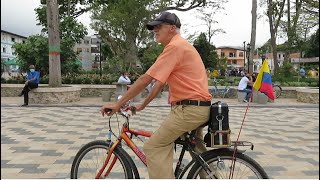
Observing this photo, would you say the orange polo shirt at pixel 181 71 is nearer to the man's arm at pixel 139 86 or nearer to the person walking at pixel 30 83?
the man's arm at pixel 139 86

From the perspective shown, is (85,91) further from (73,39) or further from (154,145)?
(154,145)

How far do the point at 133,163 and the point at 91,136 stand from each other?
416 centimetres

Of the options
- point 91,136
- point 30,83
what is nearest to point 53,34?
point 30,83

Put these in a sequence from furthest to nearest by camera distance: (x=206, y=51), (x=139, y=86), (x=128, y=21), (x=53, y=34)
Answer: (x=206, y=51)
(x=128, y=21)
(x=53, y=34)
(x=139, y=86)

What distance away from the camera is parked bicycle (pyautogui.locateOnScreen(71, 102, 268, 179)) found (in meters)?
2.81

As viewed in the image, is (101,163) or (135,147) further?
(101,163)

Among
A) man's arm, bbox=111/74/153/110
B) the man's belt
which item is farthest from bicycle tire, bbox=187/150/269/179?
man's arm, bbox=111/74/153/110

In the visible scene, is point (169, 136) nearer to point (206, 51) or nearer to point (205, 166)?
point (205, 166)

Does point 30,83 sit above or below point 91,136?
above

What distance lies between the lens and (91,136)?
23.3 ft

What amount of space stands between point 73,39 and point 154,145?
21091 mm

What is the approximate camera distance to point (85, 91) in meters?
17.0

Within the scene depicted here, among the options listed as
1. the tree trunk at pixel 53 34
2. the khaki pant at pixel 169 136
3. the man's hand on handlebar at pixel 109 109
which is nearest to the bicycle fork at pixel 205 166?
the khaki pant at pixel 169 136

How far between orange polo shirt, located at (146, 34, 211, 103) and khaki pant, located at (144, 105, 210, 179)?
0.34 feet
